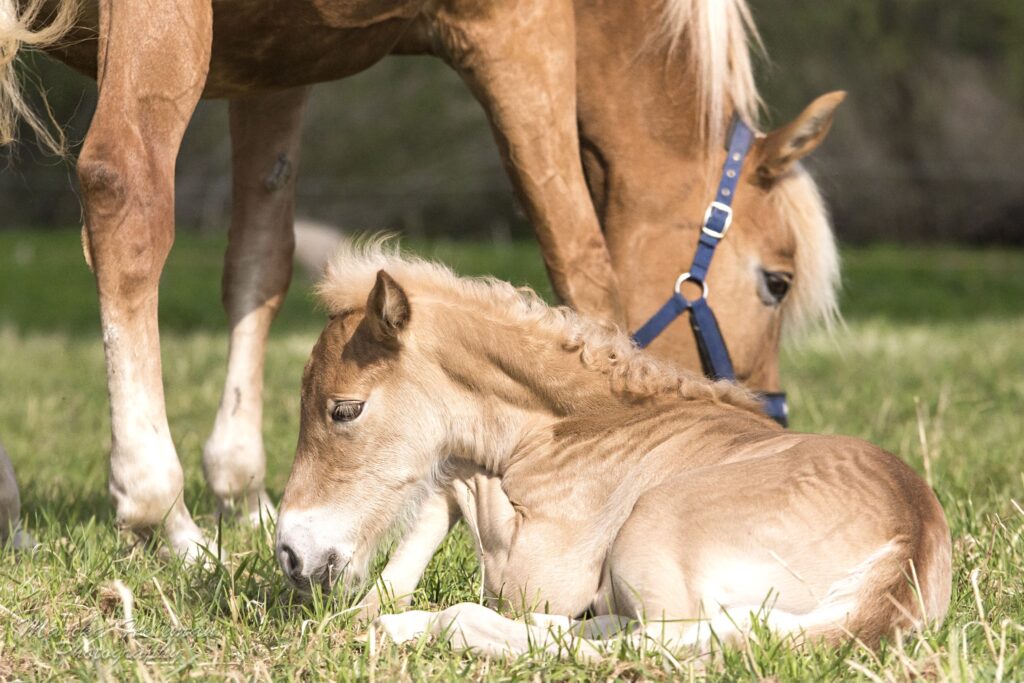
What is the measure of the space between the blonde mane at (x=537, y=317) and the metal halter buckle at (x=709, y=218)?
1.01 metres

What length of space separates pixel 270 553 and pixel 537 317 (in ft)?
3.29

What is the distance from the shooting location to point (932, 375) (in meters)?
6.56

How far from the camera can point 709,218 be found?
4105 millimetres

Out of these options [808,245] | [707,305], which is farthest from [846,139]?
[707,305]

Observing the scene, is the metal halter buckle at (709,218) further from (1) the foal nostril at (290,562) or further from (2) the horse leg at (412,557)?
(1) the foal nostril at (290,562)

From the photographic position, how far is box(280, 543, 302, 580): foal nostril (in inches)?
112

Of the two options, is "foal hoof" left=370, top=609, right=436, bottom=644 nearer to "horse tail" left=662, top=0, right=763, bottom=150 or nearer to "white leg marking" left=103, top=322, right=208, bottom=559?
"white leg marking" left=103, top=322, right=208, bottom=559

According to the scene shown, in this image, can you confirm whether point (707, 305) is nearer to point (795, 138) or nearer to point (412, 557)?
point (795, 138)

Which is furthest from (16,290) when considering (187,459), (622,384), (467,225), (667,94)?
(622,384)

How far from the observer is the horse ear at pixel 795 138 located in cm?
409

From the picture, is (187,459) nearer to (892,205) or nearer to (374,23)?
(374,23)

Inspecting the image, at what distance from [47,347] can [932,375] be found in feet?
18.5

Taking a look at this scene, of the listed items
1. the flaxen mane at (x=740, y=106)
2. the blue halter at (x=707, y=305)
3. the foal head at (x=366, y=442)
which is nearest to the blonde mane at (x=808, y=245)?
the flaxen mane at (x=740, y=106)

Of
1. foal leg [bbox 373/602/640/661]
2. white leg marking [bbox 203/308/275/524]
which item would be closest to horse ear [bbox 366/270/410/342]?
foal leg [bbox 373/602/640/661]
